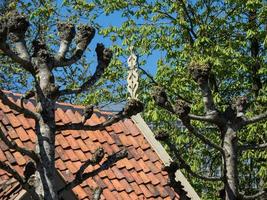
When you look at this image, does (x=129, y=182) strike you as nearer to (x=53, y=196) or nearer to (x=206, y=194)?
(x=53, y=196)

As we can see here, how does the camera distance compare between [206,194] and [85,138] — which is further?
[206,194]

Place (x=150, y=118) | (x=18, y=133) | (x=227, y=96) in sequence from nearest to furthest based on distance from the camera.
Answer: (x=18, y=133), (x=150, y=118), (x=227, y=96)

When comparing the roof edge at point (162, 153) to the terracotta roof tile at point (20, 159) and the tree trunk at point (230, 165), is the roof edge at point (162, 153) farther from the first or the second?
the tree trunk at point (230, 165)

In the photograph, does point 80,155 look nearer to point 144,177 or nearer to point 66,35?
point 144,177

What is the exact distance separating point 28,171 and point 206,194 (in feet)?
47.9

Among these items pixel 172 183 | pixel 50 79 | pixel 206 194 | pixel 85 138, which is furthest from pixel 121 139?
pixel 206 194

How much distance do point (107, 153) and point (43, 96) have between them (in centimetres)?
502

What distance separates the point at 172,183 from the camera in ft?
23.1

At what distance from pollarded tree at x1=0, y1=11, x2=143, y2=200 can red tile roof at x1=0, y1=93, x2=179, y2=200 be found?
319 cm

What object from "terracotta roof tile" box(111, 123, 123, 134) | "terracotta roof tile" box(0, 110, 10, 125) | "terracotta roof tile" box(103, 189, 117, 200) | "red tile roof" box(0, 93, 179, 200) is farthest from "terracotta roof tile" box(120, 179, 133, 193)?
"terracotta roof tile" box(0, 110, 10, 125)

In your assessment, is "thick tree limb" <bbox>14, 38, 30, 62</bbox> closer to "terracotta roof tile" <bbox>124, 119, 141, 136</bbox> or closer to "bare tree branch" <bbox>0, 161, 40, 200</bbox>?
"bare tree branch" <bbox>0, 161, 40, 200</bbox>

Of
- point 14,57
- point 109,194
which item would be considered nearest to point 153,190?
point 109,194

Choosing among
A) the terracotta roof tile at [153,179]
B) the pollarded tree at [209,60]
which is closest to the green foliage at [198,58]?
the pollarded tree at [209,60]

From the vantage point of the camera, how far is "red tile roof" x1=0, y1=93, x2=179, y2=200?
31.2 ft
